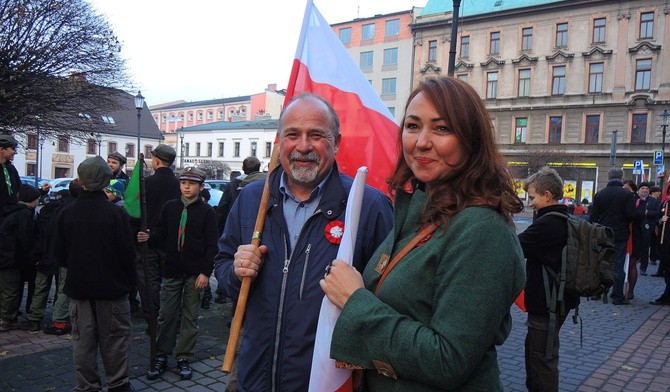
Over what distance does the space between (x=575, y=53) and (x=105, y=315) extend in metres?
45.5

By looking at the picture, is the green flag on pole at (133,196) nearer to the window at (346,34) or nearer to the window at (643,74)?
the window at (643,74)

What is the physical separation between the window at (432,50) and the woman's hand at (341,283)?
163 feet

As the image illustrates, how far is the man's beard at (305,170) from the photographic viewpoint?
2.43 m

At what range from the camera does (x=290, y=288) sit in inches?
89.4

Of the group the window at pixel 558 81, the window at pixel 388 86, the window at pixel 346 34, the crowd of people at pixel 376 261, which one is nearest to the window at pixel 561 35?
the window at pixel 558 81

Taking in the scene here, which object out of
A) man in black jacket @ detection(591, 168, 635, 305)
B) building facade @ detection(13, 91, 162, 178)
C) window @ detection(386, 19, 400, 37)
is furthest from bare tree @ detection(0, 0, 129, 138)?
window @ detection(386, 19, 400, 37)

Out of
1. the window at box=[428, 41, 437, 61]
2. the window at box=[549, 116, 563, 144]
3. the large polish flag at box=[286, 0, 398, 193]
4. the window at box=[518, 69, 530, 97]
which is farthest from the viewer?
the window at box=[428, 41, 437, 61]

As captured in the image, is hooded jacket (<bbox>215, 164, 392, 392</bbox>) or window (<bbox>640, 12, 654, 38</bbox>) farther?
window (<bbox>640, 12, 654, 38</bbox>)

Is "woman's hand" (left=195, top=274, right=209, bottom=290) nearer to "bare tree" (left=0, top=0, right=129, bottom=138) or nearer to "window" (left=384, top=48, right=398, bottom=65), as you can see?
"bare tree" (left=0, top=0, right=129, bottom=138)

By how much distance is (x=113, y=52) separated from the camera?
14.0m

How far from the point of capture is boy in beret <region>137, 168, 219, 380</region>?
5121 millimetres

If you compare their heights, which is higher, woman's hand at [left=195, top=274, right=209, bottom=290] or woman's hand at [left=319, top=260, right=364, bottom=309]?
woman's hand at [left=319, top=260, right=364, bottom=309]

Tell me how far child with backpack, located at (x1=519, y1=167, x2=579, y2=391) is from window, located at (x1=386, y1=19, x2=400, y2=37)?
51062 millimetres

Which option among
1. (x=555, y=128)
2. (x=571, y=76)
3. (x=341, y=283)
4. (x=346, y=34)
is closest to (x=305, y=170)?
(x=341, y=283)
